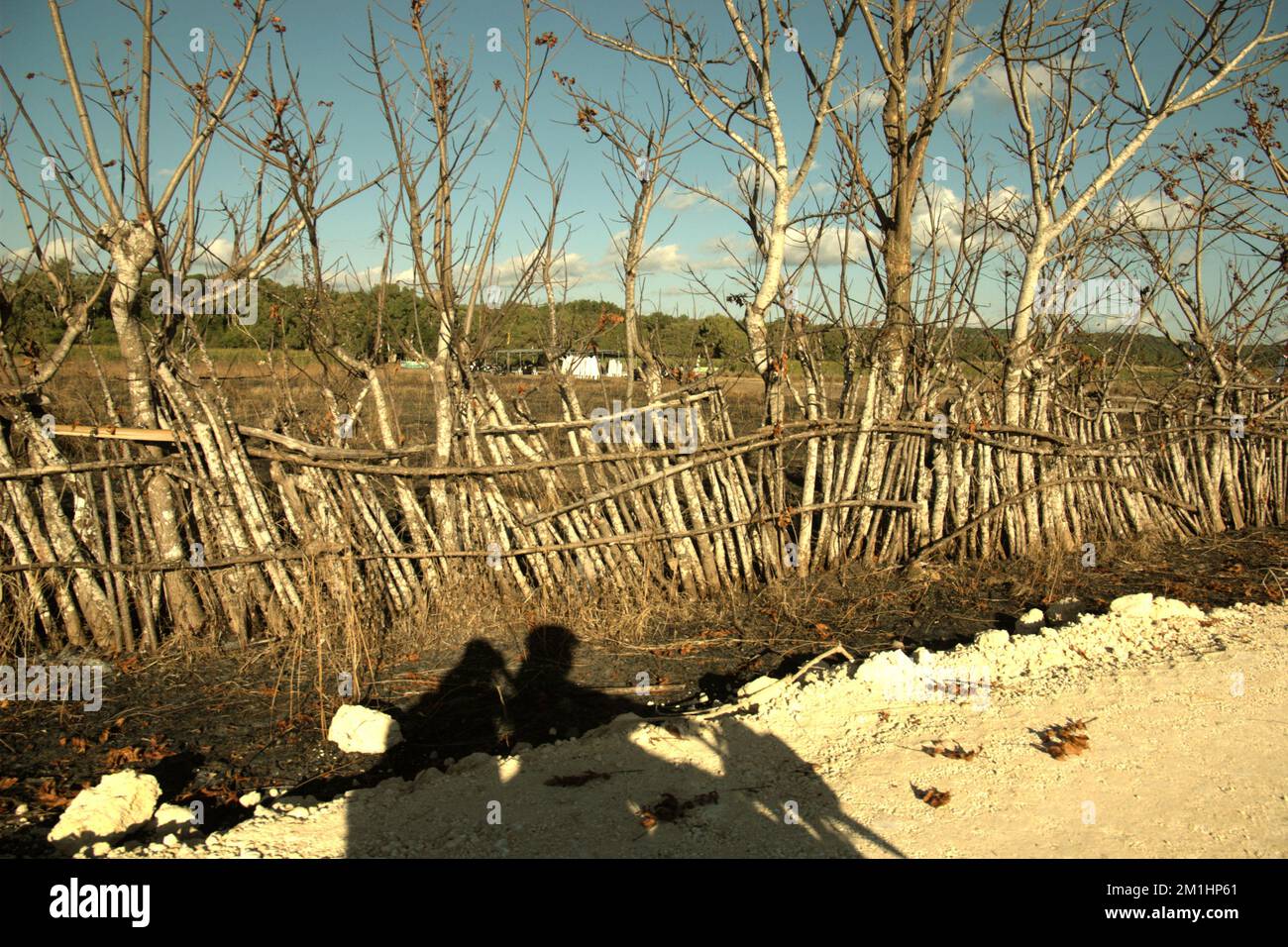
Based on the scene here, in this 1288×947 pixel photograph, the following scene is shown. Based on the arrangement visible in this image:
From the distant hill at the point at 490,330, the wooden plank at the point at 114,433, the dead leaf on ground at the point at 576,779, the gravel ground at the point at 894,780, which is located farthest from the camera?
the distant hill at the point at 490,330

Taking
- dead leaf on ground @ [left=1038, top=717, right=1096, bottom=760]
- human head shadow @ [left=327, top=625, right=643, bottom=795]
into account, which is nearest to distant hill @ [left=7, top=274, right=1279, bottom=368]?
human head shadow @ [left=327, top=625, right=643, bottom=795]

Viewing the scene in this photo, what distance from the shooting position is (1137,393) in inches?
281

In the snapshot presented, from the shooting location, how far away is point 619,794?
3.13 m

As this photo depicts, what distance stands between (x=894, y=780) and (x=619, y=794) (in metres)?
1.01

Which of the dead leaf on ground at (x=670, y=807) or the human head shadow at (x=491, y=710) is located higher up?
the dead leaf on ground at (x=670, y=807)

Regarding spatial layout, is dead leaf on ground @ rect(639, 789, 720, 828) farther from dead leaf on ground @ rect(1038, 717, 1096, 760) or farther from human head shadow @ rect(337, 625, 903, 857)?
dead leaf on ground @ rect(1038, 717, 1096, 760)

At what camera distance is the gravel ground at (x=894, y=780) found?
9.14ft

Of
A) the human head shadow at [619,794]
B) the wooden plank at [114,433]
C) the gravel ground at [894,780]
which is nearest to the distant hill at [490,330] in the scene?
the wooden plank at [114,433]

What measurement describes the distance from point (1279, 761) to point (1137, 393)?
4681 millimetres

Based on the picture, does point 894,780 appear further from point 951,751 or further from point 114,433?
point 114,433

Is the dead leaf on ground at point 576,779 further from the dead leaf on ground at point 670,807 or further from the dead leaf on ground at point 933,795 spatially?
the dead leaf on ground at point 933,795

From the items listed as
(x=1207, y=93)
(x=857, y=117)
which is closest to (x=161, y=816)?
(x=857, y=117)

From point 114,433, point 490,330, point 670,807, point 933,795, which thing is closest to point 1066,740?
point 933,795

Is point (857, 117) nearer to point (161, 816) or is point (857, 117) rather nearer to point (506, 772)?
point (506, 772)
